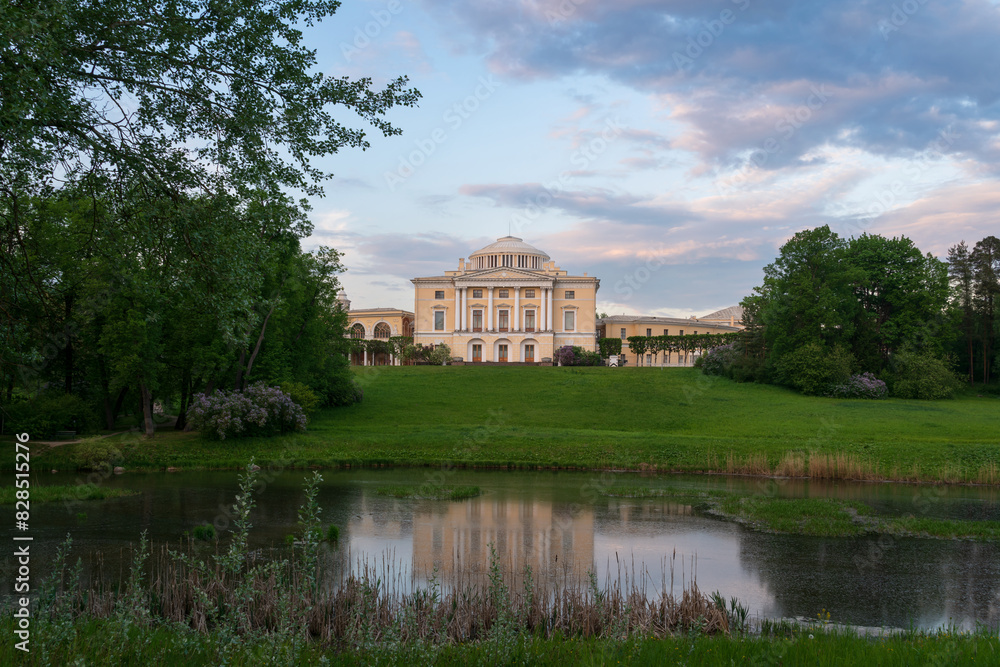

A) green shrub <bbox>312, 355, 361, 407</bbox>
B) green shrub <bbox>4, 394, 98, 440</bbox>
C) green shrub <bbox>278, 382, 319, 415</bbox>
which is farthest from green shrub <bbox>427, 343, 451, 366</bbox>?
green shrub <bbox>4, 394, 98, 440</bbox>

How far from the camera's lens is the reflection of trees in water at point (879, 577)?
941 centimetres

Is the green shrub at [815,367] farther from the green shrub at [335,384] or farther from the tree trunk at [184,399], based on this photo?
the tree trunk at [184,399]

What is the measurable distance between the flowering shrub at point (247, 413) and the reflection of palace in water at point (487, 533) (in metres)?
10.9

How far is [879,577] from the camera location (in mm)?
11086

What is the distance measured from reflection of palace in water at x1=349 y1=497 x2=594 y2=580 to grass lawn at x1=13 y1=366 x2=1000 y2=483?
308 inches

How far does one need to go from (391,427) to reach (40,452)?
12394 millimetres

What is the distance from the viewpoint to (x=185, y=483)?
19.8 m

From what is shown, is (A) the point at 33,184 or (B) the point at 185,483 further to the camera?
(B) the point at 185,483

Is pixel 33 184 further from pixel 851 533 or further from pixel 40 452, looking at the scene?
pixel 40 452

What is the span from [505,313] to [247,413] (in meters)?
52.4

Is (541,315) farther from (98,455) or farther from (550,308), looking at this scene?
(98,455)

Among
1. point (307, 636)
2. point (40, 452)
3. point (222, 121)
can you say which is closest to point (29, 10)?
point (222, 121)

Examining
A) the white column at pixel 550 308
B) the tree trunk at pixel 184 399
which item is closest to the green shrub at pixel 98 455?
the tree trunk at pixel 184 399

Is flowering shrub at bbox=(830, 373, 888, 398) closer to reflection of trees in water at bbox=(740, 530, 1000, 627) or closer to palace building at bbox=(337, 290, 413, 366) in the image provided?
reflection of trees in water at bbox=(740, 530, 1000, 627)
